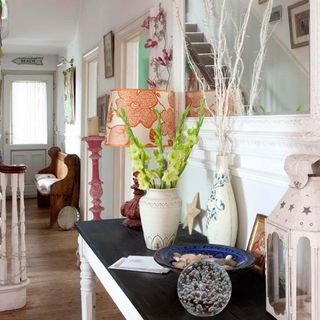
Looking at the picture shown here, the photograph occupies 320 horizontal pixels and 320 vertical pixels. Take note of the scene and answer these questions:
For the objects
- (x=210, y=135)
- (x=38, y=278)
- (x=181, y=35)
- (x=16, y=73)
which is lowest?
(x=38, y=278)

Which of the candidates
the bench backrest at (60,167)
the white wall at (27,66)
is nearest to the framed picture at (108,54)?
the bench backrest at (60,167)

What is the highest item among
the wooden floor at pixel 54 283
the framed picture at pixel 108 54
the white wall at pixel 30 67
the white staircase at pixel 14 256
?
the white wall at pixel 30 67

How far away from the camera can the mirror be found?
1.31 m

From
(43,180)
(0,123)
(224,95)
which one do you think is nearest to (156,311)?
(224,95)

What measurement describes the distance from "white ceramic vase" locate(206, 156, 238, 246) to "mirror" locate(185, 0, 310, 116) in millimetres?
231

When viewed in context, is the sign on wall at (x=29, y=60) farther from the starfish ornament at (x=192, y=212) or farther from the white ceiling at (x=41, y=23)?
the starfish ornament at (x=192, y=212)

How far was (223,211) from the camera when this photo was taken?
1.60 m

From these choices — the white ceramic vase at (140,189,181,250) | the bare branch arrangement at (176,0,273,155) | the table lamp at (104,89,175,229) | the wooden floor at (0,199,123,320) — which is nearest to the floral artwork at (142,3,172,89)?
the table lamp at (104,89,175,229)

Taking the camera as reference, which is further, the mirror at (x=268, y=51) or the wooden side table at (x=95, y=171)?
the wooden side table at (x=95, y=171)

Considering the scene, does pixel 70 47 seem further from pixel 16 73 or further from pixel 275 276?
pixel 275 276

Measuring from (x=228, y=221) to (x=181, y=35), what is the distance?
3.15 feet

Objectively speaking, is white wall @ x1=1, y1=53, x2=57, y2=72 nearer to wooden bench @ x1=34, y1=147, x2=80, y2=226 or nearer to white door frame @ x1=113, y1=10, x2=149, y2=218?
wooden bench @ x1=34, y1=147, x2=80, y2=226

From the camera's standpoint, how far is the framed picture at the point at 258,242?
1.43m

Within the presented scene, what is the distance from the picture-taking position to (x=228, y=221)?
62.8 inches
